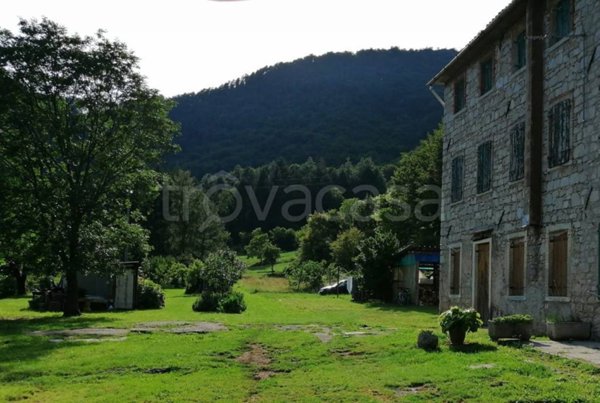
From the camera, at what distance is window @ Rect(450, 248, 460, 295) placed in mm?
22344

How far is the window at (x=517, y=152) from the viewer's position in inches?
669

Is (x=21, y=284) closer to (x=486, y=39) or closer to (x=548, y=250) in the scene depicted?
(x=486, y=39)

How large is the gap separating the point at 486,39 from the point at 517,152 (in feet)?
13.9

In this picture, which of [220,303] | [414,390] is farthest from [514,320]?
[220,303]

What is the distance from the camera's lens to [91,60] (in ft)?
86.0

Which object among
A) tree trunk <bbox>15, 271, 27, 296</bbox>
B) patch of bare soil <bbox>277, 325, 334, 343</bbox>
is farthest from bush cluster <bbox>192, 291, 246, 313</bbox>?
tree trunk <bbox>15, 271, 27, 296</bbox>

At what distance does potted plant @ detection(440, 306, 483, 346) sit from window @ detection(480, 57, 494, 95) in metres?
9.64

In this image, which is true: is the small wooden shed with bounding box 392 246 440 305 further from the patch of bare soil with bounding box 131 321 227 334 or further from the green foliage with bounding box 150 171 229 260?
the green foliage with bounding box 150 171 229 260

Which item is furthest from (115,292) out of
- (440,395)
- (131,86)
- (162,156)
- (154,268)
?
(440,395)

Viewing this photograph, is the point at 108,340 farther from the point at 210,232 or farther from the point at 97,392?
the point at 210,232

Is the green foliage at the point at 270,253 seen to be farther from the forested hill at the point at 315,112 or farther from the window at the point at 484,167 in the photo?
the window at the point at 484,167

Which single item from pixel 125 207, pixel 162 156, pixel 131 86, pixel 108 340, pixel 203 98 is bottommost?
pixel 108 340

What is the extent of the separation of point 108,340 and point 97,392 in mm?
6981

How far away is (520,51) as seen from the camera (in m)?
17.7
